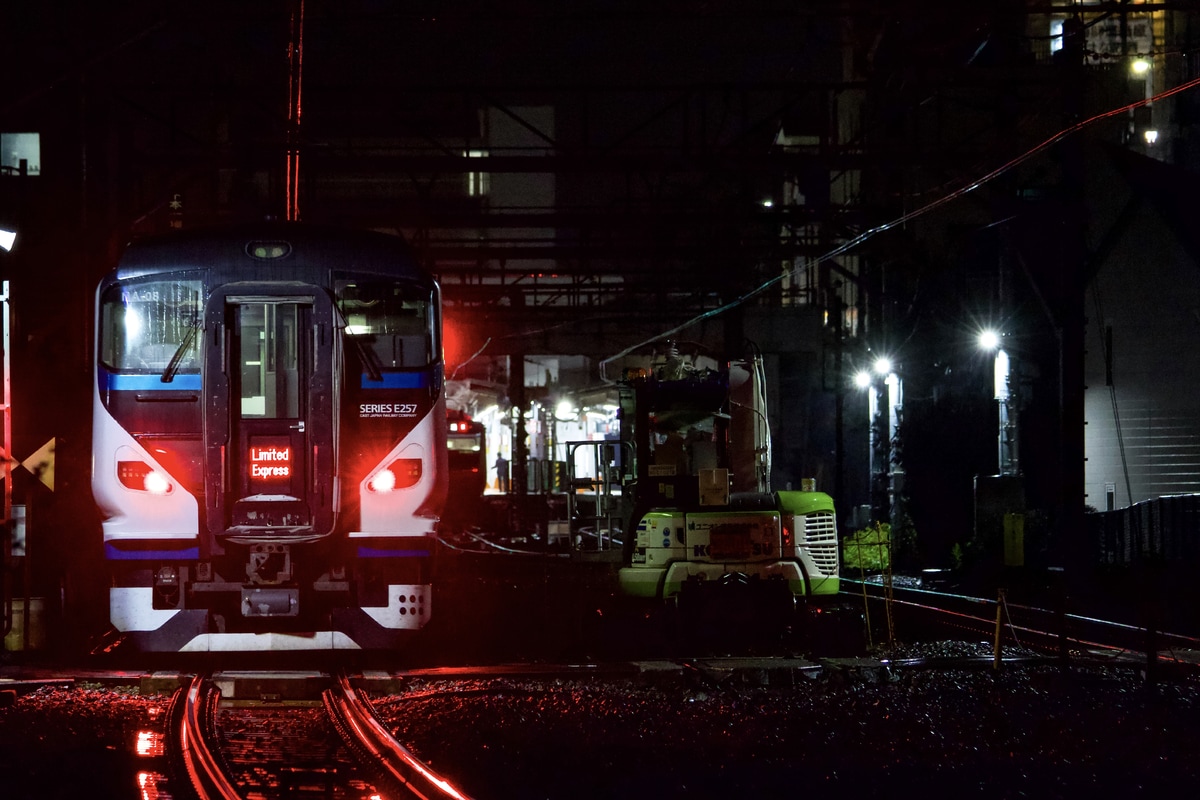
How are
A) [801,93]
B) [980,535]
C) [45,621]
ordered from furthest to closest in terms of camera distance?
1. [980,535]
2. [801,93]
3. [45,621]

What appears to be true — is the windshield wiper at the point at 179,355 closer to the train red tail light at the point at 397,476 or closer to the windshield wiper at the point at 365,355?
the windshield wiper at the point at 365,355

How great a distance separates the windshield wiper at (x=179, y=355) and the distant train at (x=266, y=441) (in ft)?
0.10

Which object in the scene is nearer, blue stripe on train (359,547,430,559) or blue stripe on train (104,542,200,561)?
blue stripe on train (104,542,200,561)

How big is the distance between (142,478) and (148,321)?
4.62 feet

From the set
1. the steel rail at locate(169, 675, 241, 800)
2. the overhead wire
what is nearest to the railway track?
the steel rail at locate(169, 675, 241, 800)

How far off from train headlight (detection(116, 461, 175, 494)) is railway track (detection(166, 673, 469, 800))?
178 centimetres

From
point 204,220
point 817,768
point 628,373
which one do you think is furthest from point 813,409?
point 817,768

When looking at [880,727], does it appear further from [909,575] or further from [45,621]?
[909,575]

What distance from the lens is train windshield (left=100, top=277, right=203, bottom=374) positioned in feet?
36.3

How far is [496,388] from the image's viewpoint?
48344mm

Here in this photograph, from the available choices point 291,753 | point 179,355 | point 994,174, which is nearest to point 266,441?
point 179,355

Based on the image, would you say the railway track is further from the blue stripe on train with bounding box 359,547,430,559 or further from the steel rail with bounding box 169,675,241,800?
the blue stripe on train with bounding box 359,547,430,559

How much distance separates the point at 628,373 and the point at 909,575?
12431 millimetres

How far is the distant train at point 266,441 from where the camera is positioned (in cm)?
1071
